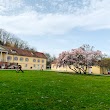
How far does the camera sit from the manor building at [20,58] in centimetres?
8030

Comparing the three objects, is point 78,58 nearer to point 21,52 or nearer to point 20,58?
point 20,58

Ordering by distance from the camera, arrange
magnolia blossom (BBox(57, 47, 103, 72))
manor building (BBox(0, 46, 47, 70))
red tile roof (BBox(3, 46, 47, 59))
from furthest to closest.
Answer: red tile roof (BBox(3, 46, 47, 59)) → manor building (BBox(0, 46, 47, 70)) → magnolia blossom (BBox(57, 47, 103, 72))

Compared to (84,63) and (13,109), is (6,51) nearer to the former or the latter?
(84,63)

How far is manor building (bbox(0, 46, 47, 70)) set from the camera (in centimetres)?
8030

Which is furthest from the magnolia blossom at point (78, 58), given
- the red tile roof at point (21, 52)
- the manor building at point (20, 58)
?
the red tile roof at point (21, 52)

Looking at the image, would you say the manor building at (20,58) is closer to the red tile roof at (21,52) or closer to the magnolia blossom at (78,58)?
the red tile roof at (21,52)

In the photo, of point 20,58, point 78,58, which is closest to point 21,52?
point 20,58

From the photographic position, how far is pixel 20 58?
87.1 metres

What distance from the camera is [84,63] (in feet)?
195

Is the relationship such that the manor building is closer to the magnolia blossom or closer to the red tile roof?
the red tile roof

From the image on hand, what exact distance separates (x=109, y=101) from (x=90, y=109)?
2.39m

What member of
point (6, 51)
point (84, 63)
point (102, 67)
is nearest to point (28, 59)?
point (6, 51)

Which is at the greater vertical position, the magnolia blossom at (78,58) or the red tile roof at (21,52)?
the red tile roof at (21,52)

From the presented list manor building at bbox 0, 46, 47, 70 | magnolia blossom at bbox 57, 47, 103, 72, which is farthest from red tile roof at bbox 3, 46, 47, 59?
magnolia blossom at bbox 57, 47, 103, 72
